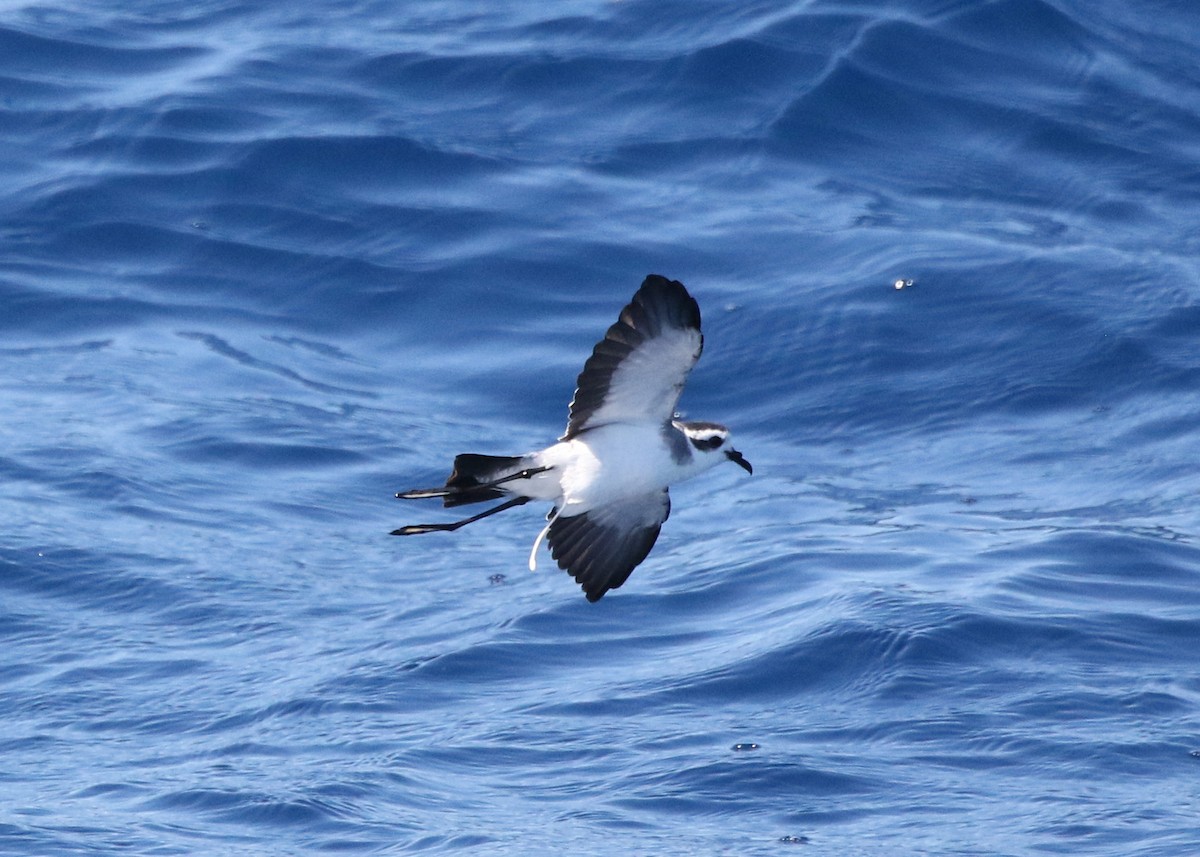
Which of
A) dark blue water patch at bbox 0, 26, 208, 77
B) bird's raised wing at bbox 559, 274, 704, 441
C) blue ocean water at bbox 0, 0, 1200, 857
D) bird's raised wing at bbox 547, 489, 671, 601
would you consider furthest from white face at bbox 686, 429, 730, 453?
dark blue water patch at bbox 0, 26, 208, 77

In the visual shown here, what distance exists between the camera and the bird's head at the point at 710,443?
805 cm

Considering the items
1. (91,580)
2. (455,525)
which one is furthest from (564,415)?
(455,525)

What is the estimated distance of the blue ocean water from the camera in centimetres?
1170

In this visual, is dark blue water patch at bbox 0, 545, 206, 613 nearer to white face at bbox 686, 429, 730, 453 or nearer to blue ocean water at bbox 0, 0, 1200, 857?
blue ocean water at bbox 0, 0, 1200, 857

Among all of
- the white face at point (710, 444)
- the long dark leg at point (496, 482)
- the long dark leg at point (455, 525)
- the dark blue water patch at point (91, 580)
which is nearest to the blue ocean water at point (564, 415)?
the dark blue water patch at point (91, 580)

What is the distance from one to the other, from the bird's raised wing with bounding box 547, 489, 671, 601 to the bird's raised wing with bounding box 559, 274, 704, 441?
57 centimetres

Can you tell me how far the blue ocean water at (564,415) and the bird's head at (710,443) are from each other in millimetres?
3446

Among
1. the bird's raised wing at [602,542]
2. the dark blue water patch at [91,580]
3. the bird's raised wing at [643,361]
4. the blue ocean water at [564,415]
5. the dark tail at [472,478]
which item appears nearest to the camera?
the bird's raised wing at [643,361]

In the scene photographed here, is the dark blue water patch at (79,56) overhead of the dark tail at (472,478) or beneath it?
overhead

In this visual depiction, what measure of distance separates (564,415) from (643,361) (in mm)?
6837

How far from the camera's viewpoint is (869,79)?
16.9m

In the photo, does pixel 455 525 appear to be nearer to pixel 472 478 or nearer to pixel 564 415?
pixel 472 478

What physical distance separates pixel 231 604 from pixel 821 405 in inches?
189

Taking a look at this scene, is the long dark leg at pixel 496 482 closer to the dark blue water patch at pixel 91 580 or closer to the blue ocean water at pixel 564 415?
the blue ocean water at pixel 564 415
